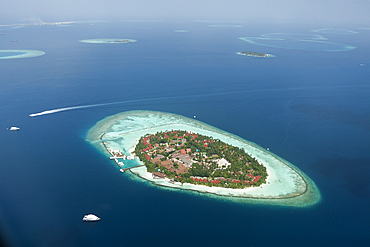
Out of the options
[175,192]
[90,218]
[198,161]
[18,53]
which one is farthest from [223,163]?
[18,53]

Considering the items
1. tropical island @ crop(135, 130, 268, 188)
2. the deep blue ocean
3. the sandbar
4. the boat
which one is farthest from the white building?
the sandbar

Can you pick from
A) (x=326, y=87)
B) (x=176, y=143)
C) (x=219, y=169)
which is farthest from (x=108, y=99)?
(x=326, y=87)

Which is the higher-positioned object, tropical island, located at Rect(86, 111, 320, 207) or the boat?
tropical island, located at Rect(86, 111, 320, 207)

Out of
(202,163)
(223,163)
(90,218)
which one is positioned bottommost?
(90,218)

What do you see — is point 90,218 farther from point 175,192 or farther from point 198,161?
point 198,161

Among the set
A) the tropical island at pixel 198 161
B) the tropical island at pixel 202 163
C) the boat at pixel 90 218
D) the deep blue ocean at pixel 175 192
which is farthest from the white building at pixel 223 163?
the boat at pixel 90 218

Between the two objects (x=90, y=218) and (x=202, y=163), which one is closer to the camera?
(x=90, y=218)

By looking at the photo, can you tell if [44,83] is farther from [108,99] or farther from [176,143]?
[176,143]

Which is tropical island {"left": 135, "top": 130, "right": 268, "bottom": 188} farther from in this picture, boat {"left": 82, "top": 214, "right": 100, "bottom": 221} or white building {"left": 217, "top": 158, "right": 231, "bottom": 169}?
boat {"left": 82, "top": 214, "right": 100, "bottom": 221}
